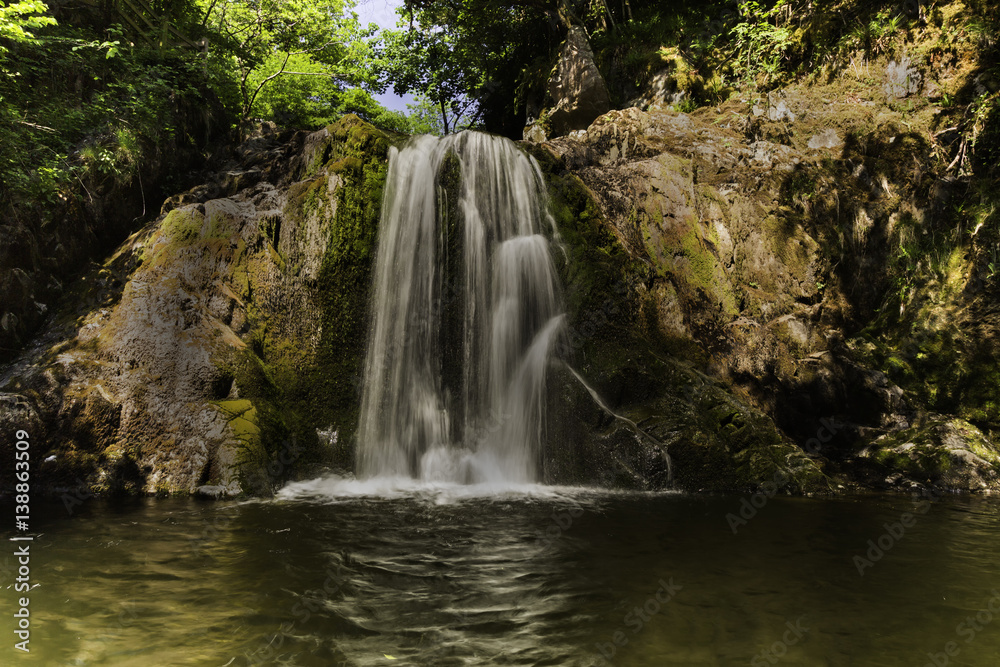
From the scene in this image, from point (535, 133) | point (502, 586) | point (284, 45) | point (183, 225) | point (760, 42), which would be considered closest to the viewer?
point (502, 586)

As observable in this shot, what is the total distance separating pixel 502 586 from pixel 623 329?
17.5 feet

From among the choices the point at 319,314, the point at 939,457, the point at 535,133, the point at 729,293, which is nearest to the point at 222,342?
the point at 319,314

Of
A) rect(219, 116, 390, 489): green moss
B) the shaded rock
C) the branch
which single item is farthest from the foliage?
the branch

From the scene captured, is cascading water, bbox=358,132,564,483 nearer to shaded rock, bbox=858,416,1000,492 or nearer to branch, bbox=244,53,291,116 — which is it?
shaded rock, bbox=858,416,1000,492

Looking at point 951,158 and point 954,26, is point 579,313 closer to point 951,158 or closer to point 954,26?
point 951,158

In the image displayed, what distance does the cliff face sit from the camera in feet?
24.1

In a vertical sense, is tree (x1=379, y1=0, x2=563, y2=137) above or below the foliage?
above

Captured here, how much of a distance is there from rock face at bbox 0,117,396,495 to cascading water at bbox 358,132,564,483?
0.50 meters

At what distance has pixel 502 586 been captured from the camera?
4008 mm

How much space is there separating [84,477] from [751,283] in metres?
11.0

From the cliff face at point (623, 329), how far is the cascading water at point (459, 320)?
Result: 1.12 ft

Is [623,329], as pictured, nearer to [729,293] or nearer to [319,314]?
[729,293]

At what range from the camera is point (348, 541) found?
16.1 ft

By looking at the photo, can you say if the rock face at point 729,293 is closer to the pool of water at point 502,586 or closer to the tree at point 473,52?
the pool of water at point 502,586
